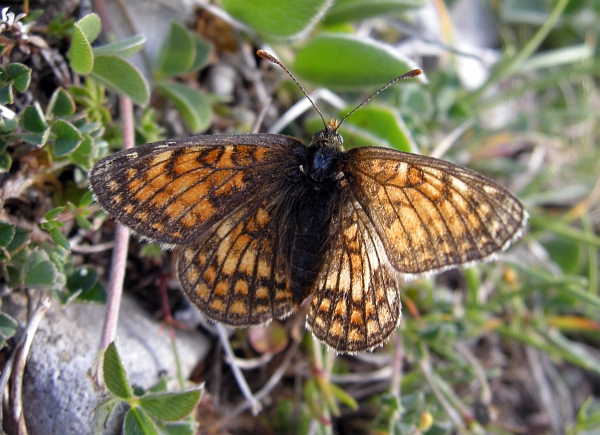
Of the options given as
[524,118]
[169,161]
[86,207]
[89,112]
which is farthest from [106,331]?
[524,118]

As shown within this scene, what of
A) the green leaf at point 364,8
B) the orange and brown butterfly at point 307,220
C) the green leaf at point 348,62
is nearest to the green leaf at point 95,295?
the orange and brown butterfly at point 307,220

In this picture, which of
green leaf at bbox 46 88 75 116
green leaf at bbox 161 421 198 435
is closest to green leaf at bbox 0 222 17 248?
green leaf at bbox 46 88 75 116

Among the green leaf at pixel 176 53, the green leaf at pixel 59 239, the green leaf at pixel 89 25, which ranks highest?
the green leaf at pixel 176 53

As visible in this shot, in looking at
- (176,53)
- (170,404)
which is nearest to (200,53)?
(176,53)

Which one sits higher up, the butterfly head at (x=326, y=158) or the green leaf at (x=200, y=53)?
the green leaf at (x=200, y=53)

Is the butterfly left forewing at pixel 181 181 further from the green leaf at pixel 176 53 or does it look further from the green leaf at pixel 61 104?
the green leaf at pixel 176 53

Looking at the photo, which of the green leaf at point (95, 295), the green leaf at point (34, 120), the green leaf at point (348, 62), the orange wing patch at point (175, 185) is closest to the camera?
the orange wing patch at point (175, 185)

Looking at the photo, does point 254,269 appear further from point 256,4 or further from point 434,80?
point 434,80
